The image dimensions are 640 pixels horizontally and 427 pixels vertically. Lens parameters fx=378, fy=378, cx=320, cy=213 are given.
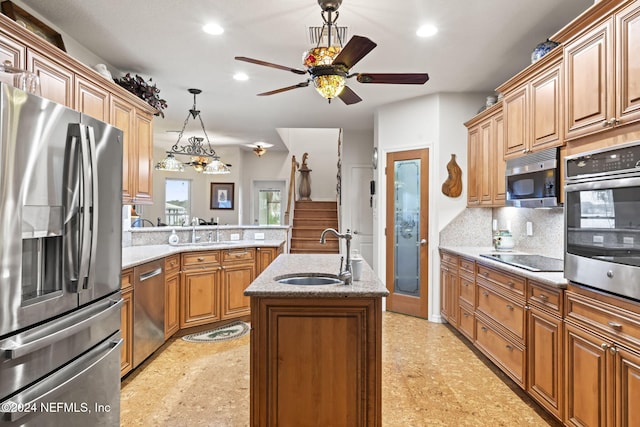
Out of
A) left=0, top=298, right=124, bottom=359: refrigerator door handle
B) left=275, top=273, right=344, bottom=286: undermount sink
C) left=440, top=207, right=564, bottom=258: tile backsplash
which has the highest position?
left=440, top=207, right=564, bottom=258: tile backsplash

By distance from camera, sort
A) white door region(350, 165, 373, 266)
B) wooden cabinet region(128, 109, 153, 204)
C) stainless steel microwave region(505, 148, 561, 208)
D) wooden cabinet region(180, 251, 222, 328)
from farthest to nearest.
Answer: white door region(350, 165, 373, 266) < wooden cabinet region(180, 251, 222, 328) < wooden cabinet region(128, 109, 153, 204) < stainless steel microwave region(505, 148, 561, 208)

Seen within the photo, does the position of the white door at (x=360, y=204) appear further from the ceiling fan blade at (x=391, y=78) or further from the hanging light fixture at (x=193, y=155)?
the ceiling fan blade at (x=391, y=78)

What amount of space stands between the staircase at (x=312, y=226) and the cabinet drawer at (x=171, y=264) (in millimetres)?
3738

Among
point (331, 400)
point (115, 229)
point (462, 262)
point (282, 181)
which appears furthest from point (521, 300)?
point (282, 181)

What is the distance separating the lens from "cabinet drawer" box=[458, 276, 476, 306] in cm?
350

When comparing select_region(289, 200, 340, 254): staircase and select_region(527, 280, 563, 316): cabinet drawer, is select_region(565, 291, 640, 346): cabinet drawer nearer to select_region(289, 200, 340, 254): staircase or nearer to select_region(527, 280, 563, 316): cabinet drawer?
select_region(527, 280, 563, 316): cabinet drawer

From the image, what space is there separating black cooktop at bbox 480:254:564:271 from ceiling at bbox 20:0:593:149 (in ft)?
5.91

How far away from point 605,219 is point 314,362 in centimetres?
164

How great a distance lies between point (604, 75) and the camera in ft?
6.41

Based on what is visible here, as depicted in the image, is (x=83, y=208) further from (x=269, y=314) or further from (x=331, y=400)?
(x=331, y=400)

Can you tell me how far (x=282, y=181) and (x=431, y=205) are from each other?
580 centimetres

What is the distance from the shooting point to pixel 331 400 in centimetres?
193

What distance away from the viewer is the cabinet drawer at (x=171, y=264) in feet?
11.7

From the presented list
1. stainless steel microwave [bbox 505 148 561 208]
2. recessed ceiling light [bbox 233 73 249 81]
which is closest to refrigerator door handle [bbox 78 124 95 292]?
recessed ceiling light [bbox 233 73 249 81]
